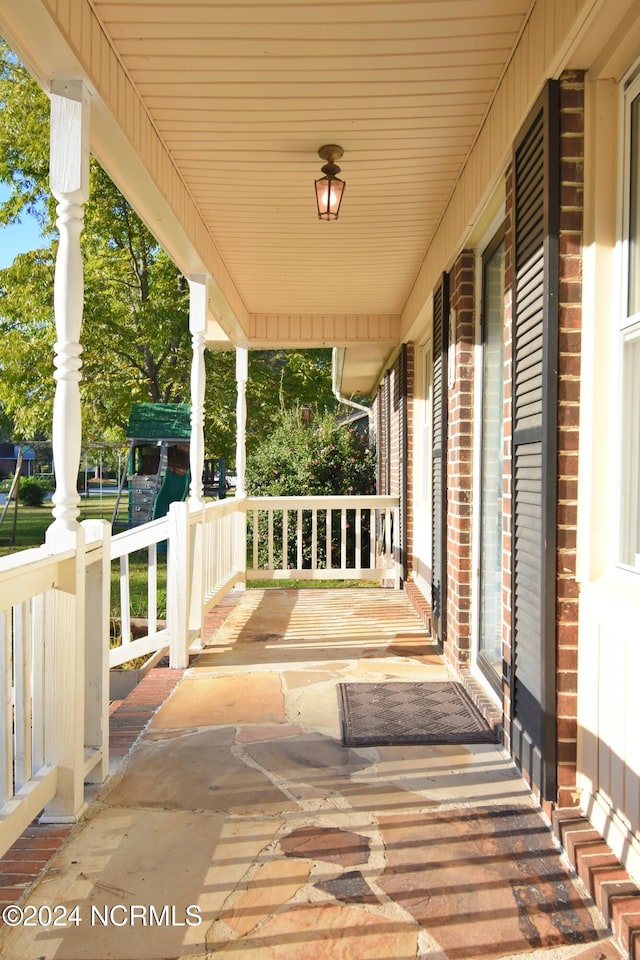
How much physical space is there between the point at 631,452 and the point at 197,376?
3.39 m

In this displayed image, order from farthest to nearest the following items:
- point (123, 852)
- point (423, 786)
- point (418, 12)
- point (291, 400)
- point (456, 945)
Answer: point (291, 400) → point (423, 786) → point (418, 12) → point (123, 852) → point (456, 945)

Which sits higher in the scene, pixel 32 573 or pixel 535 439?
pixel 535 439

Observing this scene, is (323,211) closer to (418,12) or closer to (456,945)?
(418,12)

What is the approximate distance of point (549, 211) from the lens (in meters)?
2.27

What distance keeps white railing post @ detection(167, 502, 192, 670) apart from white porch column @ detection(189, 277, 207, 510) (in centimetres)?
51

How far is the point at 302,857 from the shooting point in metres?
2.17

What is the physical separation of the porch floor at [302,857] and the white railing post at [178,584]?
0.79m

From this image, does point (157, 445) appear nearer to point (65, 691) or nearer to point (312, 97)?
point (312, 97)

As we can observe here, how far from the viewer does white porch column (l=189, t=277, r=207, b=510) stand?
4.73 meters

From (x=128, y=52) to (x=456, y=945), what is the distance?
3.07m

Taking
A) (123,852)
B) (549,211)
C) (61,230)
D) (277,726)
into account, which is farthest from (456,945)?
(61,230)

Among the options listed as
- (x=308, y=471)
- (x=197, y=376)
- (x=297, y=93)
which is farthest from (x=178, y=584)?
(x=308, y=471)

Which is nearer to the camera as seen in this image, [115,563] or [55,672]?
[55,672]

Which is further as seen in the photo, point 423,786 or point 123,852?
point 423,786
